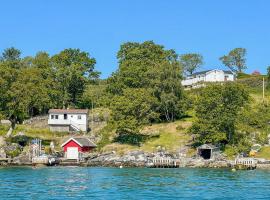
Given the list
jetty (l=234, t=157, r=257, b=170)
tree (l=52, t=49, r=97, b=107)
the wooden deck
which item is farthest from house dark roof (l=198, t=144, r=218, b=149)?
tree (l=52, t=49, r=97, b=107)

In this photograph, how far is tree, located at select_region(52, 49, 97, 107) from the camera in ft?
432

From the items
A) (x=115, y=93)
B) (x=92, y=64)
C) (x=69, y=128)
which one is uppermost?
(x=92, y=64)

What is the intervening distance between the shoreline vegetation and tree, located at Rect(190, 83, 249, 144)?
0.58 ft

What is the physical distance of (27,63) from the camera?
147750 millimetres

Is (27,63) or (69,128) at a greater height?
(27,63)

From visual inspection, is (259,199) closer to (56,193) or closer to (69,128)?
(56,193)

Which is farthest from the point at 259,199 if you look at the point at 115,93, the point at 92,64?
the point at 92,64

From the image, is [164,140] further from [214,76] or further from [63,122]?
[214,76]

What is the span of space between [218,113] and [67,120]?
37203mm

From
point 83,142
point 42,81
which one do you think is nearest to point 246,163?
point 83,142

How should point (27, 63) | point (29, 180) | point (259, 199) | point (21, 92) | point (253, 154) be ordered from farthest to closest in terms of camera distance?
1. point (27, 63)
2. point (21, 92)
3. point (253, 154)
4. point (29, 180)
5. point (259, 199)

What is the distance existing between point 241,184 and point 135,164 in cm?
3641

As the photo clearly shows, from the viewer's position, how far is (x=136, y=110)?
10606 centimetres

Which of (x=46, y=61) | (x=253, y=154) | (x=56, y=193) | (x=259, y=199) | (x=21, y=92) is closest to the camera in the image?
(x=259, y=199)
